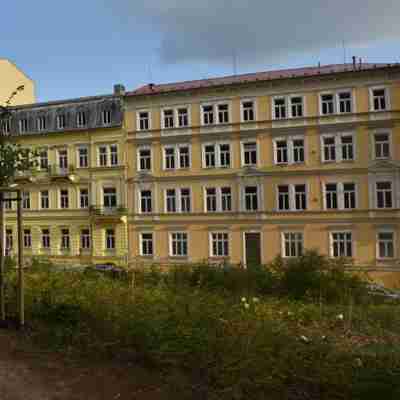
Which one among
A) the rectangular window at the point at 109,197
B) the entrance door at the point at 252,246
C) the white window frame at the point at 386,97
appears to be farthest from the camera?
the rectangular window at the point at 109,197

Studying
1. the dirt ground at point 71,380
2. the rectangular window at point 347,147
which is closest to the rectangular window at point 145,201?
the rectangular window at point 347,147

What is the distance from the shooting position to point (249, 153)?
28.3 m

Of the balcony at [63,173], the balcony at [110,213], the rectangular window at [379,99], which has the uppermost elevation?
the rectangular window at [379,99]

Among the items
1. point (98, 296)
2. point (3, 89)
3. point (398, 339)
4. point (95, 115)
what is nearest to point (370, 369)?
point (398, 339)

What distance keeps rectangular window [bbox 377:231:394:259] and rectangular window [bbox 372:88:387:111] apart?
25.9 feet

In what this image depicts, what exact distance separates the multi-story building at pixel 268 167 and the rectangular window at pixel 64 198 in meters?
5.61

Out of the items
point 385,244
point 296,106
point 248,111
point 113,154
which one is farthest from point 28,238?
point 385,244

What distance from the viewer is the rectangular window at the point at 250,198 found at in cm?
2808

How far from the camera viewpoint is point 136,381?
417 cm

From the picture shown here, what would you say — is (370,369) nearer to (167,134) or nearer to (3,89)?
(167,134)

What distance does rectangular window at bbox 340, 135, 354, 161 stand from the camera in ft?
86.8

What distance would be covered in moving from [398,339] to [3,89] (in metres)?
38.6

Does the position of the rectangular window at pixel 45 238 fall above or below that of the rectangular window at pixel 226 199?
below

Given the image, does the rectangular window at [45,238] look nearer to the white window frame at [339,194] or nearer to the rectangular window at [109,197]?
the rectangular window at [109,197]
